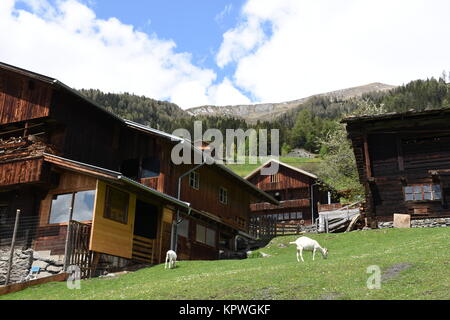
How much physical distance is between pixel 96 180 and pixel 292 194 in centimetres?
4457

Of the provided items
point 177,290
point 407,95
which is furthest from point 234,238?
point 407,95

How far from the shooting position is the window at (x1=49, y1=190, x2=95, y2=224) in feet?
85.6

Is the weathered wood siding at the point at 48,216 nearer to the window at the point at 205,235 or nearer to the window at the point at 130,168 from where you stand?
the window at the point at 130,168

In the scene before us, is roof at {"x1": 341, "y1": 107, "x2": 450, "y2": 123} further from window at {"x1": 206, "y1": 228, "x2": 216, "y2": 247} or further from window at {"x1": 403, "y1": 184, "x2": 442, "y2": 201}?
window at {"x1": 206, "y1": 228, "x2": 216, "y2": 247}

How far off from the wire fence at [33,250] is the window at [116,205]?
231 cm

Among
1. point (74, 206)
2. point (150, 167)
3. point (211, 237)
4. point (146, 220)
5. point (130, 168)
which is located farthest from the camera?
point (211, 237)

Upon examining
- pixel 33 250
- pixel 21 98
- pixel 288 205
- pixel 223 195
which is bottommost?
pixel 33 250

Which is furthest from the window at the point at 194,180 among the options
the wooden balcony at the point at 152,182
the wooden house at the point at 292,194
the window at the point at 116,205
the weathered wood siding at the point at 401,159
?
the wooden house at the point at 292,194

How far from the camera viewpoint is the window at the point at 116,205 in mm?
26375

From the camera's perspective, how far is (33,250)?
26781 millimetres

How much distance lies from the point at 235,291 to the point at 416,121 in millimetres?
24880

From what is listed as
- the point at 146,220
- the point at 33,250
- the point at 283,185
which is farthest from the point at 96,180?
the point at 283,185

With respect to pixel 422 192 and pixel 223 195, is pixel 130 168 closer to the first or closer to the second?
→ pixel 223 195
